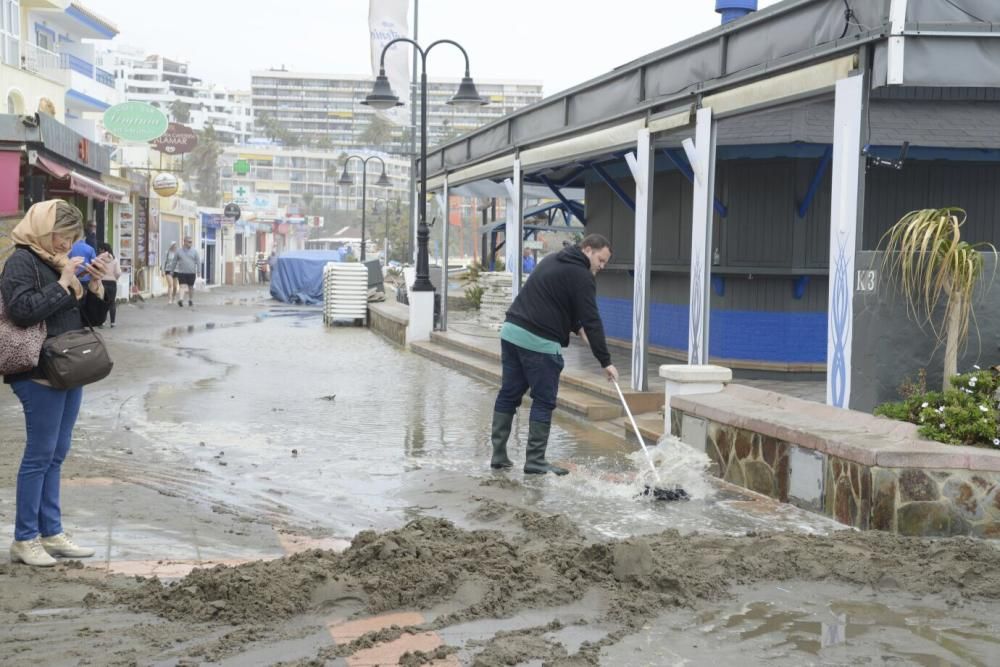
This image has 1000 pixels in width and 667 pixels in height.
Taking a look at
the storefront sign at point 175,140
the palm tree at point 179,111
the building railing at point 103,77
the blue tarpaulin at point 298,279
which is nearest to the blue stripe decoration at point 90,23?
the building railing at point 103,77

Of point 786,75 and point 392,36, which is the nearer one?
point 786,75

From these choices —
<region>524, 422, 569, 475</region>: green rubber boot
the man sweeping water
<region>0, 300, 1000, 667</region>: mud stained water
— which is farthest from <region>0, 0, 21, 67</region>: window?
<region>524, 422, 569, 475</region>: green rubber boot

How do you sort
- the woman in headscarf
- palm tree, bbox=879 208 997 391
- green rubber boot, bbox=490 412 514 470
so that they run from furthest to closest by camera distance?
green rubber boot, bbox=490 412 514 470, palm tree, bbox=879 208 997 391, the woman in headscarf

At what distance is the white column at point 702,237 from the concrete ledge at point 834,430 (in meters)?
1.00

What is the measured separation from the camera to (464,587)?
5.21 metres

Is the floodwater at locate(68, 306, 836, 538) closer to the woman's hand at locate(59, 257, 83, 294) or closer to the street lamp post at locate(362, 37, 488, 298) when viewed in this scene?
the woman's hand at locate(59, 257, 83, 294)

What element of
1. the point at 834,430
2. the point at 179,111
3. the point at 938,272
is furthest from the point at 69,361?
the point at 179,111

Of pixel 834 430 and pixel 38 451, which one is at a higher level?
pixel 38 451

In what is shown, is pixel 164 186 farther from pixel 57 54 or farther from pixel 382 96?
pixel 382 96

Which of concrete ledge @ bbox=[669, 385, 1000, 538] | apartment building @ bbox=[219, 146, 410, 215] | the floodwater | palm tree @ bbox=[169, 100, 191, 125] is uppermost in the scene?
palm tree @ bbox=[169, 100, 191, 125]

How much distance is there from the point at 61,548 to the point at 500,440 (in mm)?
3831

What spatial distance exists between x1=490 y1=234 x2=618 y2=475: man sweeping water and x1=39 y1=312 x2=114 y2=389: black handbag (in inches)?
139

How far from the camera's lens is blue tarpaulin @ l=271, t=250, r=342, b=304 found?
39375 millimetres

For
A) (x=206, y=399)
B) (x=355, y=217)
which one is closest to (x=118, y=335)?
(x=206, y=399)
